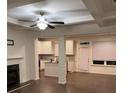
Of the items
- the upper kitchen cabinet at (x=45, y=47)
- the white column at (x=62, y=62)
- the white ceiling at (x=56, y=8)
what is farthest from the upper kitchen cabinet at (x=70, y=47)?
the white ceiling at (x=56, y=8)

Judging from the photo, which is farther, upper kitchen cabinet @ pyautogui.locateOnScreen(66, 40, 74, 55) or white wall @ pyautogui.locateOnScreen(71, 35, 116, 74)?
upper kitchen cabinet @ pyautogui.locateOnScreen(66, 40, 74, 55)

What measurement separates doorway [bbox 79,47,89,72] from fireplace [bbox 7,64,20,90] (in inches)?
180

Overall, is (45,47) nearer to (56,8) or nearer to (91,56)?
(91,56)

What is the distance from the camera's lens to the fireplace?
552 cm

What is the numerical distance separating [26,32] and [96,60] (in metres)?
4.83

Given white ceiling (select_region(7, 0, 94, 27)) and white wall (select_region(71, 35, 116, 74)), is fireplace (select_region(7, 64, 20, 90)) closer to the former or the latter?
white ceiling (select_region(7, 0, 94, 27))

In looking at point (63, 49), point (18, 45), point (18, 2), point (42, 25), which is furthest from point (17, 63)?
point (18, 2)

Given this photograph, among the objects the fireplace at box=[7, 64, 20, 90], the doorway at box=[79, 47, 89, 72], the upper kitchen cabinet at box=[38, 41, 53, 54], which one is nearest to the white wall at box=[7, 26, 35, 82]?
the fireplace at box=[7, 64, 20, 90]

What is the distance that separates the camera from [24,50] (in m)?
6.52

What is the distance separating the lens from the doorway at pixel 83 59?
8.87 meters

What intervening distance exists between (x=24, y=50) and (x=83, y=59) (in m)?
4.25
